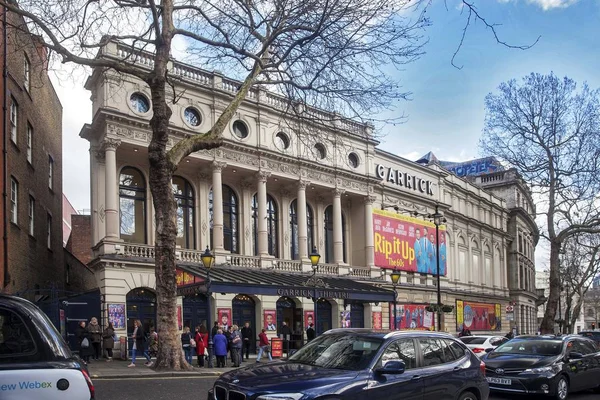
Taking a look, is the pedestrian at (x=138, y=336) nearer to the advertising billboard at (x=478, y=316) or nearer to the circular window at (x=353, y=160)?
the circular window at (x=353, y=160)

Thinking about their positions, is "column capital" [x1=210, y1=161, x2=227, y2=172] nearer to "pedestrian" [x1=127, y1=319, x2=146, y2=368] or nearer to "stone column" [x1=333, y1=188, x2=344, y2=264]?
"stone column" [x1=333, y1=188, x2=344, y2=264]

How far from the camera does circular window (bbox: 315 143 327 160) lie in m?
38.4

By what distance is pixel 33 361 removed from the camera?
5.39m

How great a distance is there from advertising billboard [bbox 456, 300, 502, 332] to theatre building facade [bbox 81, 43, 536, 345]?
2.13m

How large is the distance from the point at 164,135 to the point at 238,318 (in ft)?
54.9

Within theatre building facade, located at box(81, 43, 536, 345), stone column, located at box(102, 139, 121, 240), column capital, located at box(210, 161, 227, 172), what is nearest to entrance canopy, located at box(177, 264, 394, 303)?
theatre building facade, located at box(81, 43, 536, 345)

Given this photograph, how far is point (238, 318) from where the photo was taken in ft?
107

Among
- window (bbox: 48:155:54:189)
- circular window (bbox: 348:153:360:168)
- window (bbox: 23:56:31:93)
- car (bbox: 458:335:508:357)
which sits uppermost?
window (bbox: 23:56:31:93)

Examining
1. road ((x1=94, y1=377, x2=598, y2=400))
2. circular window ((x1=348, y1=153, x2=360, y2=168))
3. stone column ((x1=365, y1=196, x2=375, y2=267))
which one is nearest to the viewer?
road ((x1=94, y1=377, x2=598, y2=400))

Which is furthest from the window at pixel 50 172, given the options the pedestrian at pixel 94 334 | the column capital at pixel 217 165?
the pedestrian at pixel 94 334

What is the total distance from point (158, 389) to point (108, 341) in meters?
12.0

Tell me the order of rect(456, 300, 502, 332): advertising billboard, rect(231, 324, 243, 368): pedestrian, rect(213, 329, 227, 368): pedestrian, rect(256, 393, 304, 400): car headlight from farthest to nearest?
rect(456, 300, 502, 332): advertising billboard < rect(231, 324, 243, 368): pedestrian < rect(213, 329, 227, 368): pedestrian < rect(256, 393, 304, 400): car headlight

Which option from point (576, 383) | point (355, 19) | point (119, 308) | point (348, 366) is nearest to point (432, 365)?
point (348, 366)

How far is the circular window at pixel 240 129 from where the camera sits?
112 feet
